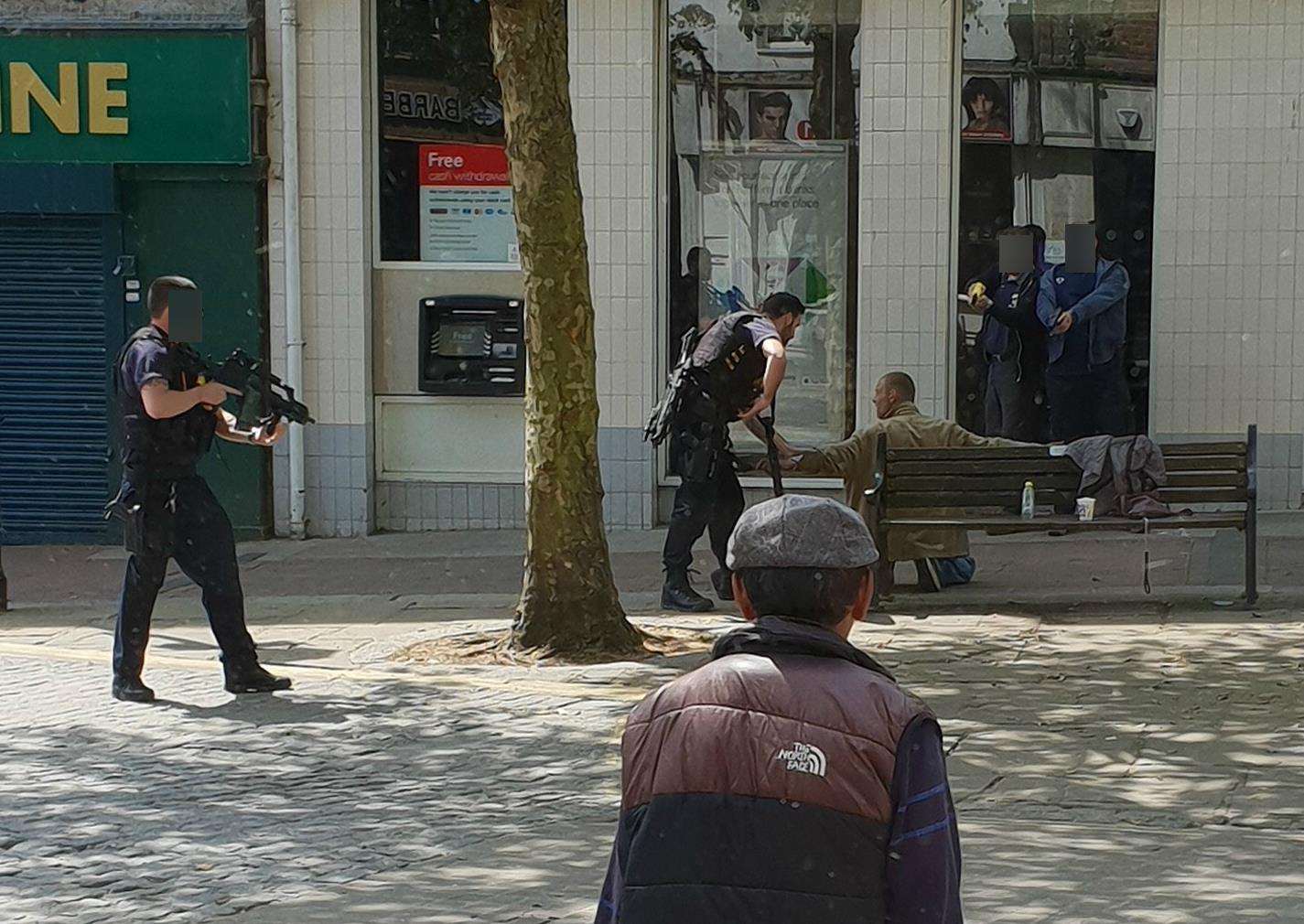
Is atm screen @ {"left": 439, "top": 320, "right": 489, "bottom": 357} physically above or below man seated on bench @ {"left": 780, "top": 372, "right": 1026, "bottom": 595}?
above

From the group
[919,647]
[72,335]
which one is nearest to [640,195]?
[72,335]

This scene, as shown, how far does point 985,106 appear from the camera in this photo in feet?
43.2

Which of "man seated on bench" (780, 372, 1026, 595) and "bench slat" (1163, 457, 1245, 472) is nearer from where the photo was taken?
"bench slat" (1163, 457, 1245, 472)

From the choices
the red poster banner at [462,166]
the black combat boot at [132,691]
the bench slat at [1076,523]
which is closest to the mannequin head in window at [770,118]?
the red poster banner at [462,166]

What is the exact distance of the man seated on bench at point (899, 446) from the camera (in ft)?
34.5

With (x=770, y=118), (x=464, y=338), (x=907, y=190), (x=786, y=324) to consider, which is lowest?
(x=464, y=338)

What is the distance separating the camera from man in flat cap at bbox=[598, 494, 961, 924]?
301cm

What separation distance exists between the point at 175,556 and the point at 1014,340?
6.31 metres

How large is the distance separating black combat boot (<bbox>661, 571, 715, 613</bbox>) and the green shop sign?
476 centimetres

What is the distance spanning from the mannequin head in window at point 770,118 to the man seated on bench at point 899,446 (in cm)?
315

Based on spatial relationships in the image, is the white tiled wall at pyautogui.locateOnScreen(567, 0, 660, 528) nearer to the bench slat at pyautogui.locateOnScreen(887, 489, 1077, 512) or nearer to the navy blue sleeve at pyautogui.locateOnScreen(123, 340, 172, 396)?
the bench slat at pyautogui.locateOnScreen(887, 489, 1077, 512)

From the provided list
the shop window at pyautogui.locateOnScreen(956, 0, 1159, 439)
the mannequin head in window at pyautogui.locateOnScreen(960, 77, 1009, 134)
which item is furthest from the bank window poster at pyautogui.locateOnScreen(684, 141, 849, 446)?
the mannequin head in window at pyautogui.locateOnScreen(960, 77, 1009, 134)

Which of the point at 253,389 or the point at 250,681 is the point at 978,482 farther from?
the point at 250,681

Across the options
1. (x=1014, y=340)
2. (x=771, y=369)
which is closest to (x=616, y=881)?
(x=771, y=369)
